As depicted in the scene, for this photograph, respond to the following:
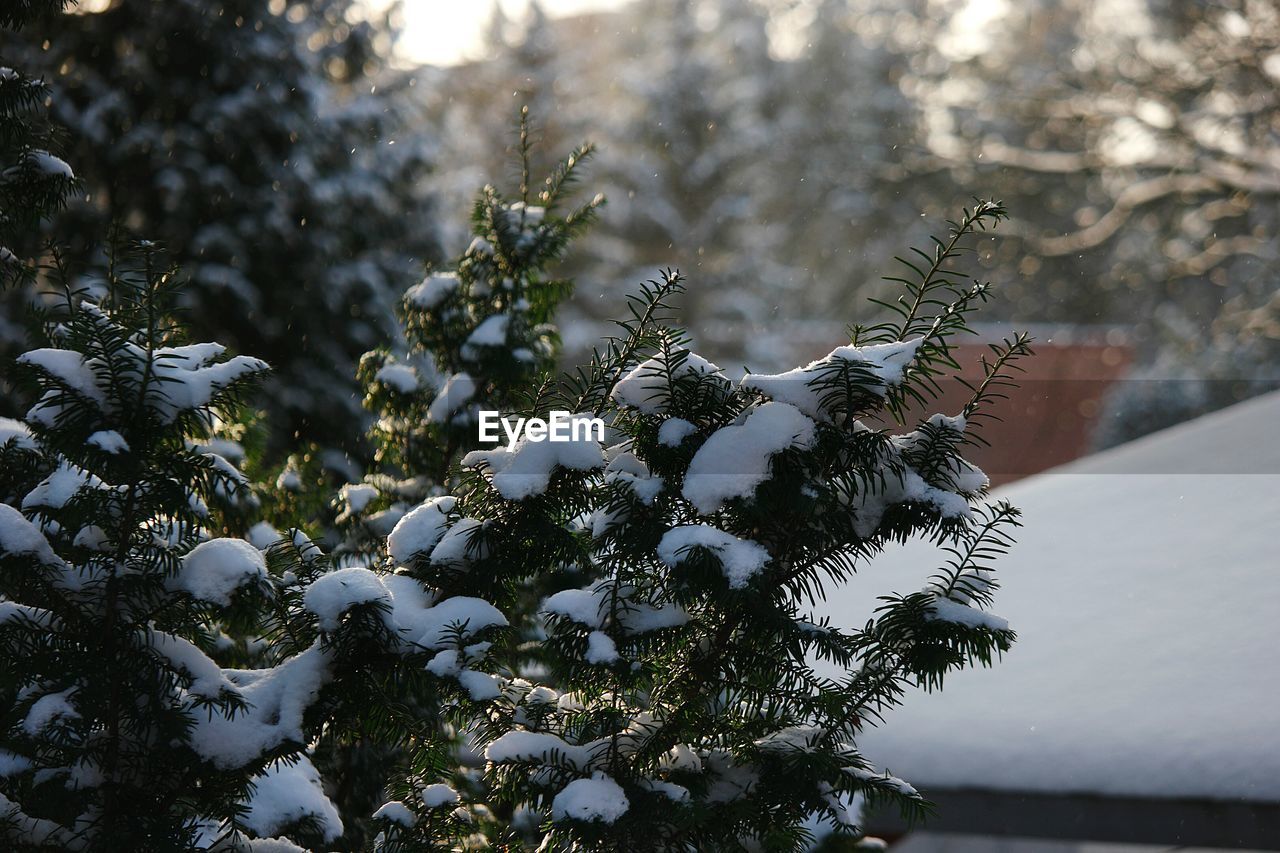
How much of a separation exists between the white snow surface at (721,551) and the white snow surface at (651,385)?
0.21 m

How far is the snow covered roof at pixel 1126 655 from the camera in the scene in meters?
2.44

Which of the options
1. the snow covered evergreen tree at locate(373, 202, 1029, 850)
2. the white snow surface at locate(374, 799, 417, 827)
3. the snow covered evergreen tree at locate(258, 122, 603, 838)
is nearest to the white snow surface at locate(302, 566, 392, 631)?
the snow covered evergreen tree at locate(373, 202, 1029, 850)

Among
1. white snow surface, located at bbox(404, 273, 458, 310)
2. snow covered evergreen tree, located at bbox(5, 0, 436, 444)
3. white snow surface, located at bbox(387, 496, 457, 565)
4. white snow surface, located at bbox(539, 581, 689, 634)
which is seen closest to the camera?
white snow surface, located at bbox(539, 581, 689, 634)

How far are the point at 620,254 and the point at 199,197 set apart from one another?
10968mm

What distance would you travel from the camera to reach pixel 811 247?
917 inches

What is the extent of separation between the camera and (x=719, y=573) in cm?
120

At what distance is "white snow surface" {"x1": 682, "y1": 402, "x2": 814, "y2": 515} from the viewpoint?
122cm

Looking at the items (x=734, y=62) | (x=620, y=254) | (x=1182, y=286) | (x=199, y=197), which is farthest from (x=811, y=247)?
(x=199, y=197)

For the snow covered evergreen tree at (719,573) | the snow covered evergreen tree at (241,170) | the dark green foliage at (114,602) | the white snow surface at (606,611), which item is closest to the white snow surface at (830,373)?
the snow covered evergreen tree at (719,573)

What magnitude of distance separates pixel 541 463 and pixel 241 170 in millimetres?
8060

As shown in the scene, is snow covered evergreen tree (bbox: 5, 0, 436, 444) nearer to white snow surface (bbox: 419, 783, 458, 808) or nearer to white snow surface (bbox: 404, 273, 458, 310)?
white snow surface (bbox: 404, 273, 458, 310)

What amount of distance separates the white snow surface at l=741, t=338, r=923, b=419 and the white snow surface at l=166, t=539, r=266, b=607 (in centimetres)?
69

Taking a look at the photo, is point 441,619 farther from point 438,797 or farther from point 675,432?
point 438,797

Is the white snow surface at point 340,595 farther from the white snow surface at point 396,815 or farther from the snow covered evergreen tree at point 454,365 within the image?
the snow covered evergreen tree at point 454,365
